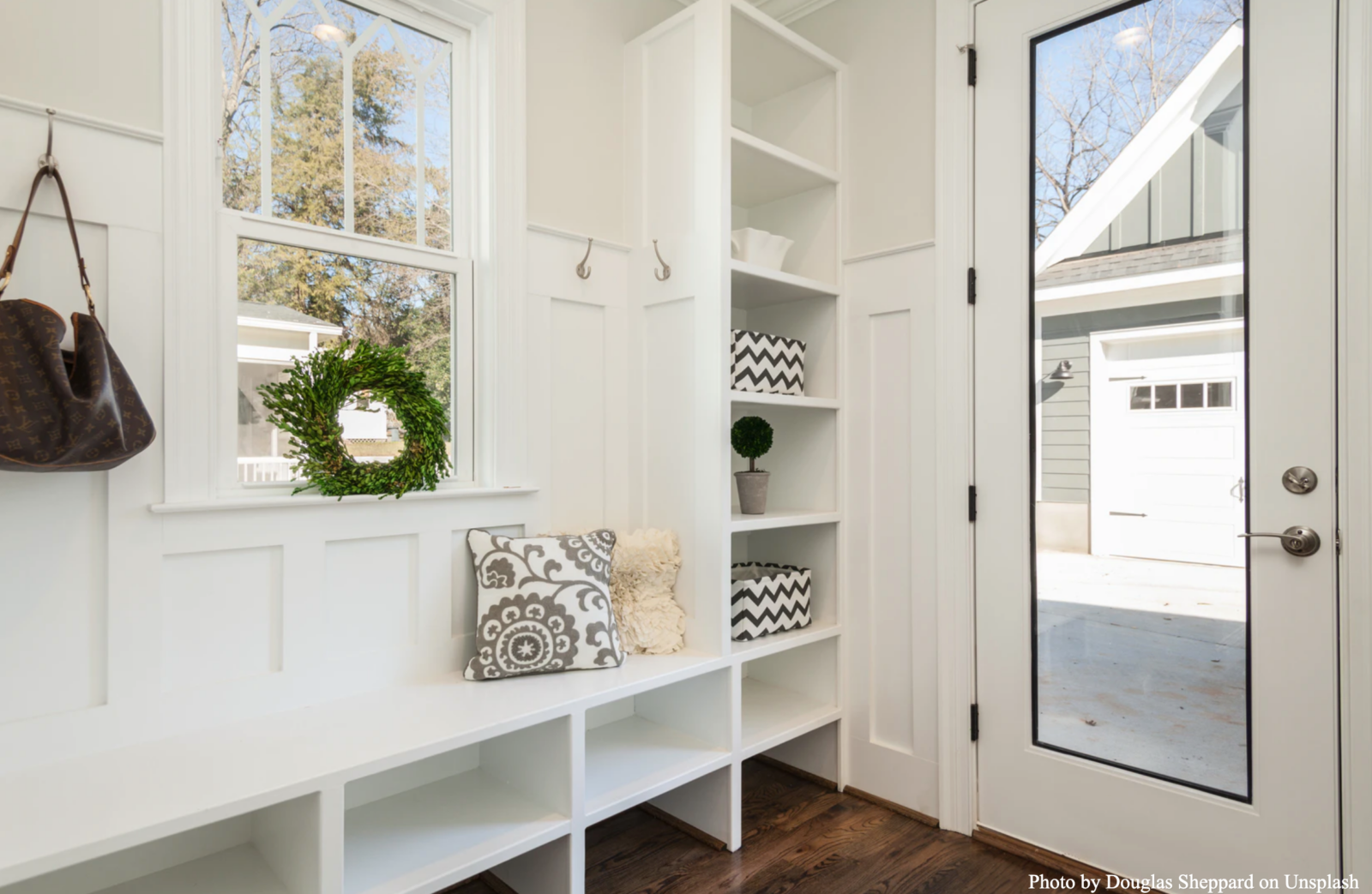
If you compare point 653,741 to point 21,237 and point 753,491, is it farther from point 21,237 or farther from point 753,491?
point 21,237

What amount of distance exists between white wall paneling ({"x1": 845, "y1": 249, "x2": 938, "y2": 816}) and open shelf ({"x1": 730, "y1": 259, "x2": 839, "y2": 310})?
15cm

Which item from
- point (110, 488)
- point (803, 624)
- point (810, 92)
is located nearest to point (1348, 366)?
point (803, 624)

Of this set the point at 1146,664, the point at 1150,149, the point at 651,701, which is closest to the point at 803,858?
the point at 651,701

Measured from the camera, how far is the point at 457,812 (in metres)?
1.80

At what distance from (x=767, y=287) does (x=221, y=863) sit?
2.05m

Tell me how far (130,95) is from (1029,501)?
2369mm

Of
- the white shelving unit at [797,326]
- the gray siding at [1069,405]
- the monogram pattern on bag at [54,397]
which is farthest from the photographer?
the white shelving unit at [797,326]

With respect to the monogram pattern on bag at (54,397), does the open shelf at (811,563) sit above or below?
below

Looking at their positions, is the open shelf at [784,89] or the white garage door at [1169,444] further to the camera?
the open shelf at [784,89]

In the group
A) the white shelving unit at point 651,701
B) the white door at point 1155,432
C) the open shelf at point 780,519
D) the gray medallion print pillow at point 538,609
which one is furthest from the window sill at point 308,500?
the white door at point 1155,432

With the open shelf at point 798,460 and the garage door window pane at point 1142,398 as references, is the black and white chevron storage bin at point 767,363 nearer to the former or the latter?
the open shelf at point 798,460

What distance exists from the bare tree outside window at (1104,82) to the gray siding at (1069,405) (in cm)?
27

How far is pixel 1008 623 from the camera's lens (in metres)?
2.17

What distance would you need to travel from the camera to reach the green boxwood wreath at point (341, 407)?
175 cm
